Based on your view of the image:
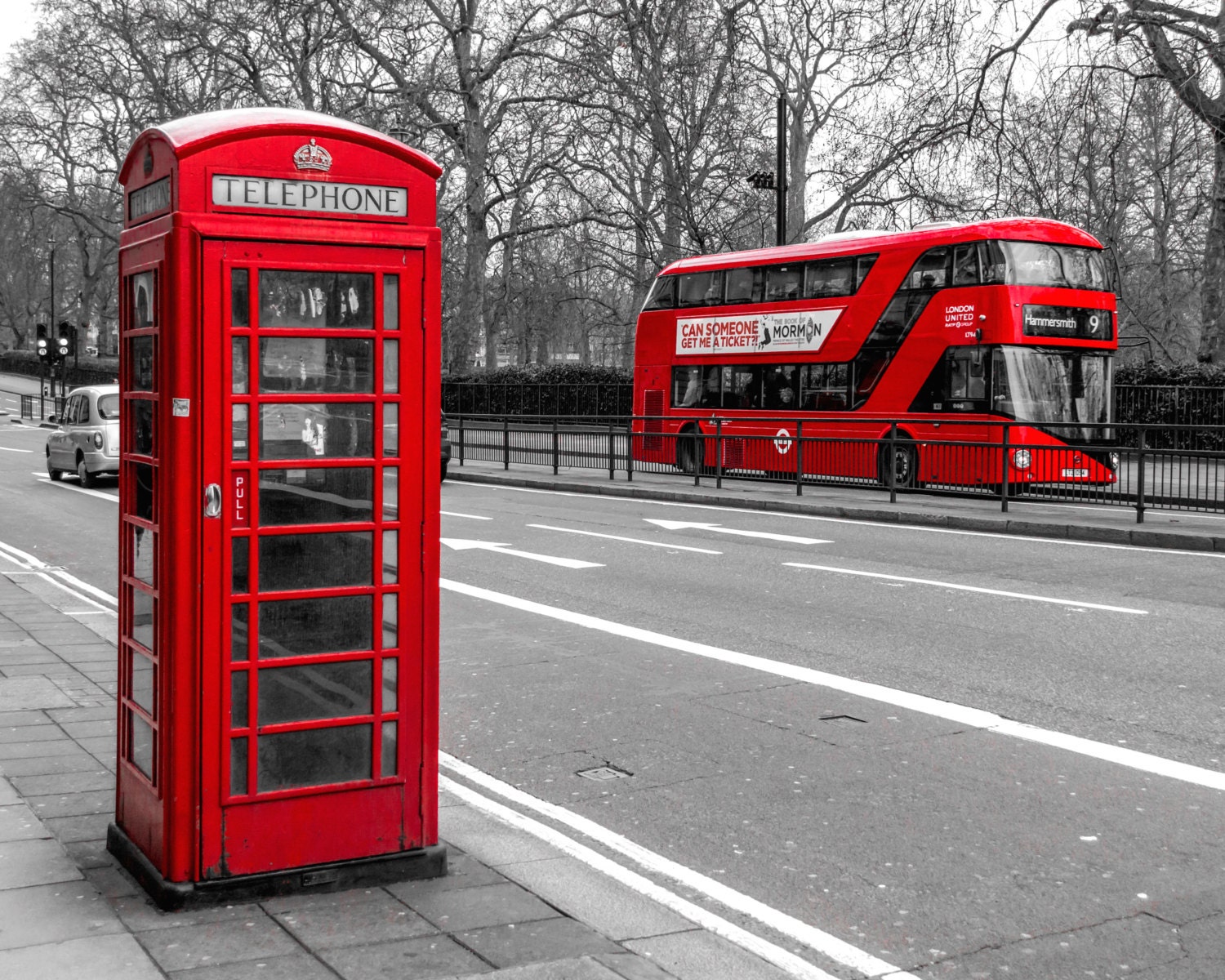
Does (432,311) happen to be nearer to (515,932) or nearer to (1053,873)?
(515,932)

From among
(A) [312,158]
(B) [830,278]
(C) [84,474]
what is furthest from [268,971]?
(C) [84,474]

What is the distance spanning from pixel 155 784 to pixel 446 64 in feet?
127

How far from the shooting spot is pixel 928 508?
17.6m

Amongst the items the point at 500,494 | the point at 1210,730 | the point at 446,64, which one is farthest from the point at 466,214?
the point at 1210,730

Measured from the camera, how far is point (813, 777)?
5.79m

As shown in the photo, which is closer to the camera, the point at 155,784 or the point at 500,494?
the point at 155,784

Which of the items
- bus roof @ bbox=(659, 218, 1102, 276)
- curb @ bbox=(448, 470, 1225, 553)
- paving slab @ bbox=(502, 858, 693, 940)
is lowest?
paving slab @ bbox=(502, 858, 693, 940)

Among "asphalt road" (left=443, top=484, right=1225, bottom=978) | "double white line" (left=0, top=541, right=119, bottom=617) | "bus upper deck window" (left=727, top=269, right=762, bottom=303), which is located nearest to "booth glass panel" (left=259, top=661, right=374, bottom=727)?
"asphalt road" (left=443, top=484, right=1225, bottom=978)

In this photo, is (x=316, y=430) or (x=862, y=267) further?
(x=862, y=267)

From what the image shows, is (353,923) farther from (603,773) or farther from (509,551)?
(509,551)

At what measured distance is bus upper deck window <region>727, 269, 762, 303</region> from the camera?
2491 centimetres

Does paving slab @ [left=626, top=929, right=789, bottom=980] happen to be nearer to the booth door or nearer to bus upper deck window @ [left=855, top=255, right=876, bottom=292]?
the booth door

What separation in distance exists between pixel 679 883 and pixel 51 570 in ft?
31.9

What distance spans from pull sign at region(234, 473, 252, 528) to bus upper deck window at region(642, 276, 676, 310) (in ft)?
77.1
